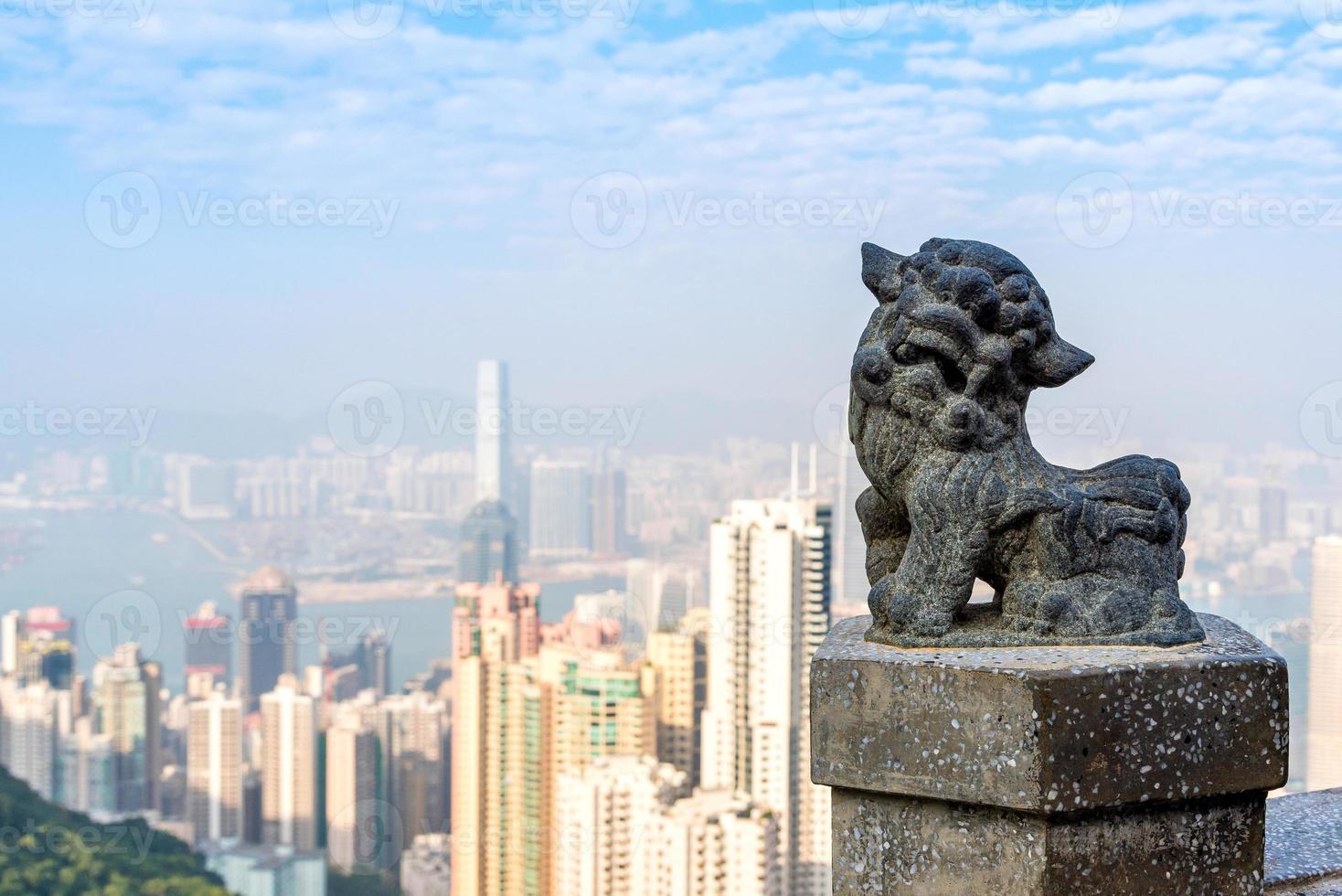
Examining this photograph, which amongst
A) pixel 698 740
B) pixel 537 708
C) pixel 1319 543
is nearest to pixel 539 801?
pixel 537 708

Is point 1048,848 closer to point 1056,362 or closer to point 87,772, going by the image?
point 1056,362

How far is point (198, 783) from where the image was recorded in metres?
29.3

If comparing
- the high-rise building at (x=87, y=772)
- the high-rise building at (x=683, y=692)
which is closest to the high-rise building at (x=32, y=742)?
the high-rise building at (x=87, y=772)

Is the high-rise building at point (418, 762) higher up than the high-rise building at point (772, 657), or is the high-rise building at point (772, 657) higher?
the high-rise building at point (772, 657)

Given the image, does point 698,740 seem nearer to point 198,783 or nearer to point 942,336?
point 198,783

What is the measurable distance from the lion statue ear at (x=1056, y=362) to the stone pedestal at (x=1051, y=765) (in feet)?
1.65

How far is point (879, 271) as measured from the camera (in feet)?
7.93

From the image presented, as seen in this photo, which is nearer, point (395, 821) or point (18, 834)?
point (18, 834)

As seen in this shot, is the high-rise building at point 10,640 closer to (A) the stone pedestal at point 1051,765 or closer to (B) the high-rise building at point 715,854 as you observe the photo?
(B) the high-rise building at point 715,854

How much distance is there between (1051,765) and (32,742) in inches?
1200

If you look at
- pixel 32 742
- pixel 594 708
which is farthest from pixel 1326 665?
pixel 32 742

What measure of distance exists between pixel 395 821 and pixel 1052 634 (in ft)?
96.3

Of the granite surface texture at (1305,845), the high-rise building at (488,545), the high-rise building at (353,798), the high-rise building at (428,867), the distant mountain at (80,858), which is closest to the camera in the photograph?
the granite surface texture at (1305,845)

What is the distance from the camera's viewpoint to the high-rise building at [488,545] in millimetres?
28812
